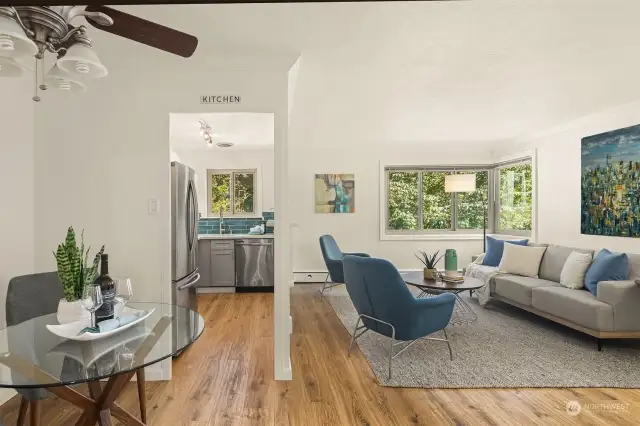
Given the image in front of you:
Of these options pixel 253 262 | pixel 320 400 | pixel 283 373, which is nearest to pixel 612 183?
pixel 320 400

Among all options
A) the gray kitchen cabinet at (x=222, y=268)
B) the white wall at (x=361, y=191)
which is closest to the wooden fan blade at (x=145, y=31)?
the gray kitchen cabinet at (x=222, y=268)

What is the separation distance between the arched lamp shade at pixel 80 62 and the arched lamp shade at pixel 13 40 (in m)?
0.11

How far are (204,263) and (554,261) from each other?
482 cm

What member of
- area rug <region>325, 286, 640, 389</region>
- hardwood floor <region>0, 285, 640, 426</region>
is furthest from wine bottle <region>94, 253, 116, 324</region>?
area rug <region>325, 286, 640, 389</region>

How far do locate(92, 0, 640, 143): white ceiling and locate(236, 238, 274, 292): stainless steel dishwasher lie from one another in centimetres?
Answer: 263

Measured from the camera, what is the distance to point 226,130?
192 inches

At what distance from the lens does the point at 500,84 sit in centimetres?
334

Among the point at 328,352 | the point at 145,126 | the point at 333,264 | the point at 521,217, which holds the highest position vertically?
the point at 145,126

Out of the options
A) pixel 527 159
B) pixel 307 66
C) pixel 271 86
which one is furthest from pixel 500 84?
pixel 527 159

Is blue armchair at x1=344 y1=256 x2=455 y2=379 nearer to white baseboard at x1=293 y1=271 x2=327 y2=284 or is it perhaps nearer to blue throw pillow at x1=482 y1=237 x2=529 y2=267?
blue throw pillow at x1=482 y1=237 x2=529 y2=267

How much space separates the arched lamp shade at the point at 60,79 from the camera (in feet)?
4.89

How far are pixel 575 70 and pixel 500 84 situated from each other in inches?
22.1

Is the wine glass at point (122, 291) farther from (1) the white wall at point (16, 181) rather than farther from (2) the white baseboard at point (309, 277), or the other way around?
(2) the white baseboard at point (309, 277)

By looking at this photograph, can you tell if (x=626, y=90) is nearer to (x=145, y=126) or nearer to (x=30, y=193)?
(x=145, y=126)
